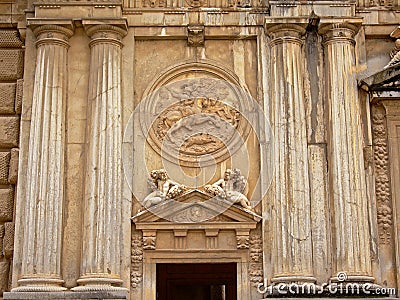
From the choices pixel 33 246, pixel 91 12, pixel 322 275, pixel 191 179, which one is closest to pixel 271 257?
pixel 322 275

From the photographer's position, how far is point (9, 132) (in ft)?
46.2

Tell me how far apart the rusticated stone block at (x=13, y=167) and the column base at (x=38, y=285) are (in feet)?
6.10

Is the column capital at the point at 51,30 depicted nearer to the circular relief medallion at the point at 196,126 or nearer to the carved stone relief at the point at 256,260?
the circular relief medallion at the point at 196,126

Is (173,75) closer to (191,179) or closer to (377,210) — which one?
(191,179)

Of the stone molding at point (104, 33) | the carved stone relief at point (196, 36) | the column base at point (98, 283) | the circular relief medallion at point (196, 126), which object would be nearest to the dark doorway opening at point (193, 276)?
the circular relief medallion at point (196, 126)

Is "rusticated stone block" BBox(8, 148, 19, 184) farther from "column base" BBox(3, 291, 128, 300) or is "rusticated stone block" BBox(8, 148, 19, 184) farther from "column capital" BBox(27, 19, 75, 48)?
"column base" BBox(3, 291, 128, 300)

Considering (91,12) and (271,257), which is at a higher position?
(91,12)

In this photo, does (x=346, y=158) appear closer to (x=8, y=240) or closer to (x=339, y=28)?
(x=339, y=28)

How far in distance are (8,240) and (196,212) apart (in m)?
3.17

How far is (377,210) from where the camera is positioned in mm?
13594

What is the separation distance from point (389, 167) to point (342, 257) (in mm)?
1863

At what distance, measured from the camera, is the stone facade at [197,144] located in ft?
43.2

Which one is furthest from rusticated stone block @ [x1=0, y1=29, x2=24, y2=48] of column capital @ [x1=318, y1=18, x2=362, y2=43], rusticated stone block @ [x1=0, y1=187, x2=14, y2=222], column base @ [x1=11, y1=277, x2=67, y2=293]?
column capital @ [x1=318, y1=18, x2=362, y2=43]

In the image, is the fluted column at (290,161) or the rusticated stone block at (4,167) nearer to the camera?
the fluted column at (290,161)
